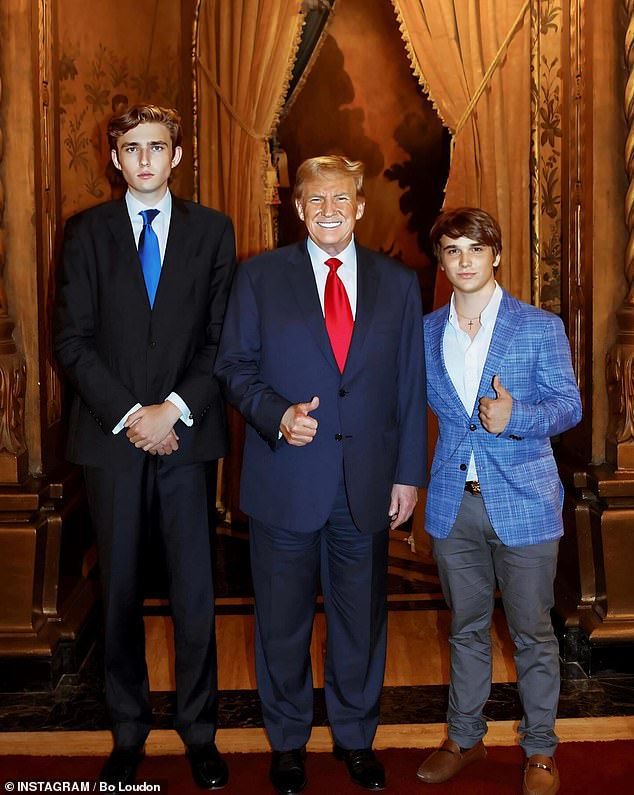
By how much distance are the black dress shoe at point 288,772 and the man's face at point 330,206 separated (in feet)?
4.45

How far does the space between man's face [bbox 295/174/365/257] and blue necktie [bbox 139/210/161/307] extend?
0.42 metres

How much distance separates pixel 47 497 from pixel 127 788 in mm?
1200

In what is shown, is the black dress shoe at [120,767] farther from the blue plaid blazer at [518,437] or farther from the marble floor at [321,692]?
the blue plaid blazer at [518,437]

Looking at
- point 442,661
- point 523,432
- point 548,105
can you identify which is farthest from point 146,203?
point 548,105

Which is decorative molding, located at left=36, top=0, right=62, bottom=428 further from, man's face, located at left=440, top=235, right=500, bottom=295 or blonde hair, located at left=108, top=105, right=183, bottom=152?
man's face, located at left=440, top=235, right=500, bottom=295

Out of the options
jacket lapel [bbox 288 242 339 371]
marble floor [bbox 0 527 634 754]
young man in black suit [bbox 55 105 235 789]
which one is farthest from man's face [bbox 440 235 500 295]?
marble floor [bbox 0 527 634 754]

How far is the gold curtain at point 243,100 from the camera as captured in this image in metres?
5.19

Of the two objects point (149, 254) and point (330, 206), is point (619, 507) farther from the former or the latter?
point (149, 254)

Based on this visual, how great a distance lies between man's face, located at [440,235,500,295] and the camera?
2.58m

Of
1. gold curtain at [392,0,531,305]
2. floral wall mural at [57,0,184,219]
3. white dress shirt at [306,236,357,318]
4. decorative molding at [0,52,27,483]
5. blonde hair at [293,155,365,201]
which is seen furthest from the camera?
gold curtain at [392,0,531,305]

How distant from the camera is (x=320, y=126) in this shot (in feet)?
18.1

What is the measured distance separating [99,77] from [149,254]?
6.54ft

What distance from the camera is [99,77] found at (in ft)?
14.4

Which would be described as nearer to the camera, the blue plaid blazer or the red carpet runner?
the blue plaid blazer
